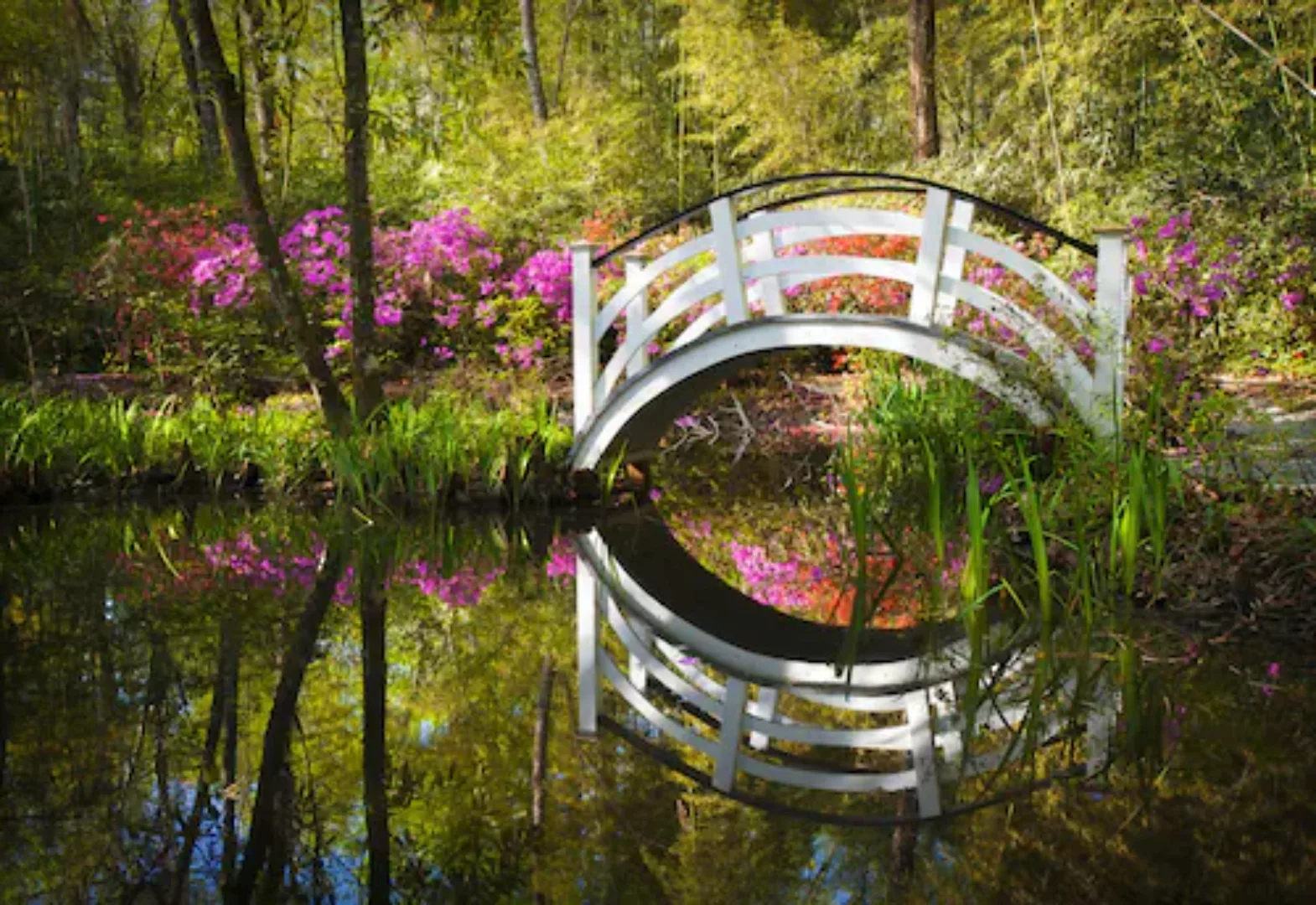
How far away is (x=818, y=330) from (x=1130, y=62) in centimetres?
654

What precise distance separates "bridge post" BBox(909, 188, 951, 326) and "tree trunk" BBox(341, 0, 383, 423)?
279 centimetres

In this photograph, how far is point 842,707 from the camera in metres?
2.83

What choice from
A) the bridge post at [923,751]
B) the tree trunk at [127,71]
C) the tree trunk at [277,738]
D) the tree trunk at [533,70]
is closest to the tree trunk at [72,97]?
the tree trunk at [127,71]

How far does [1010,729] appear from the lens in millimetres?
2463

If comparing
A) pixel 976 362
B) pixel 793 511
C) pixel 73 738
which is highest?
pixel 976 362

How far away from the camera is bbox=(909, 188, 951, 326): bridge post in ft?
16.5

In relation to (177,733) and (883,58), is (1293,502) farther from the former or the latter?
(883,58)

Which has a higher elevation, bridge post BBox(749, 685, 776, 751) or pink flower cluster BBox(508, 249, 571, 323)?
pink flower cluster BBox(508, 249, 571, 323)

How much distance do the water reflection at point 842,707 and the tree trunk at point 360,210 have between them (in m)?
3.11

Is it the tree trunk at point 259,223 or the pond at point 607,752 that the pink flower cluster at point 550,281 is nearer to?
the tree trunk at point 259,223

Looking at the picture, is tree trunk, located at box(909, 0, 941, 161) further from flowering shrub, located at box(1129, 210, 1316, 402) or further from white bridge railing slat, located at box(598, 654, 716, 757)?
white bridge railing slat, located at box(598, 654, 716, 757)

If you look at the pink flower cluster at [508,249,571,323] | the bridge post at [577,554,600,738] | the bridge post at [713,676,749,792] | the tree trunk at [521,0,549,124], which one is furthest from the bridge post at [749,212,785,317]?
the tree trunk at [521,0,549,124]

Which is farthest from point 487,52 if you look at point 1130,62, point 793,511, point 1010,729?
point 1130,62

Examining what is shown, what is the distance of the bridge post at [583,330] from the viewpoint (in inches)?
251
